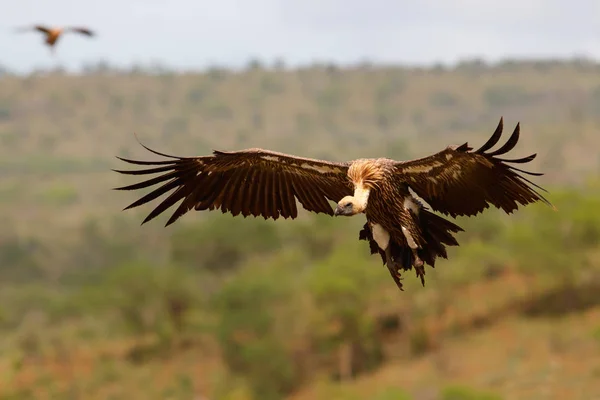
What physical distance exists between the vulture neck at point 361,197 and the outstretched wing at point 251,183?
0.85m

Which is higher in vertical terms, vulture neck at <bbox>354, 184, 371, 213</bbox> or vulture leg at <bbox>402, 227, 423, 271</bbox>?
vulture neck at <bbox>354, 184, 371, 213</bbox>

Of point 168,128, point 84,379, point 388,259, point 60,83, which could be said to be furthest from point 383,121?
point 388,259

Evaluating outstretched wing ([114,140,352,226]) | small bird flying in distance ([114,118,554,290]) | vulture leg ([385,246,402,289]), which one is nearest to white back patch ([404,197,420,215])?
small bird flying in distance ([114,118,554,290])

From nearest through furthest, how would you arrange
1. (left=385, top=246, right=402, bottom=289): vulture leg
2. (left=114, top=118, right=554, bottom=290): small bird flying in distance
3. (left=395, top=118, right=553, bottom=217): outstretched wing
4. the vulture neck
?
the vulture neck, (left=395, top=118, right=553, bottom=217): outstretched wing, (left=114, top=118, right=554, bottom=290): small bird flying in distance, (left=385, top=246, right=402, bottom=289): vulture leg

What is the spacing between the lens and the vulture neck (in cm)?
866

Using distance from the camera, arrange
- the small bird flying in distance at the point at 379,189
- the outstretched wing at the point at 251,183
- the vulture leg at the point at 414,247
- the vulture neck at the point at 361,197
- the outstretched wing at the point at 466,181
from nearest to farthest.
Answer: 1. the vulture neck at the point at 361,197
2. the outstretched wing at the point at 466,181
3. the small bird flying in distance at the point at 379,189
4. the vulture leg at the point at 414,247
5. the outstretched wing at the point at 251,183

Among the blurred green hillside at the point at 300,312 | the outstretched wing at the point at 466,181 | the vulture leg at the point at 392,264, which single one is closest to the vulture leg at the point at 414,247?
the vulture leg at the point at 392,264

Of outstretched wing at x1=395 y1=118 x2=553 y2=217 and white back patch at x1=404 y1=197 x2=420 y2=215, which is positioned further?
white back patch at x1=404 y1=197 x2=420 y2=215

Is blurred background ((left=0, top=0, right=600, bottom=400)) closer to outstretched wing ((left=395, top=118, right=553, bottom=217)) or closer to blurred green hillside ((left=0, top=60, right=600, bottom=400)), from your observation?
blurred green hillside ((left=0, top=60, right=600, bottom=400))

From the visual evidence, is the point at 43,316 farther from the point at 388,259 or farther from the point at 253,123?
the point at 253,123

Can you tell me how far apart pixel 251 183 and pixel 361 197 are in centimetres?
206

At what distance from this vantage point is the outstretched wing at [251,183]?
10062 millimetres

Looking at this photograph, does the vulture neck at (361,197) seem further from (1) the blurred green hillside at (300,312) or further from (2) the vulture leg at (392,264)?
(1) the blurred green hillside at (300,312)

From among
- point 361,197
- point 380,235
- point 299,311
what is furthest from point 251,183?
point 299,311
